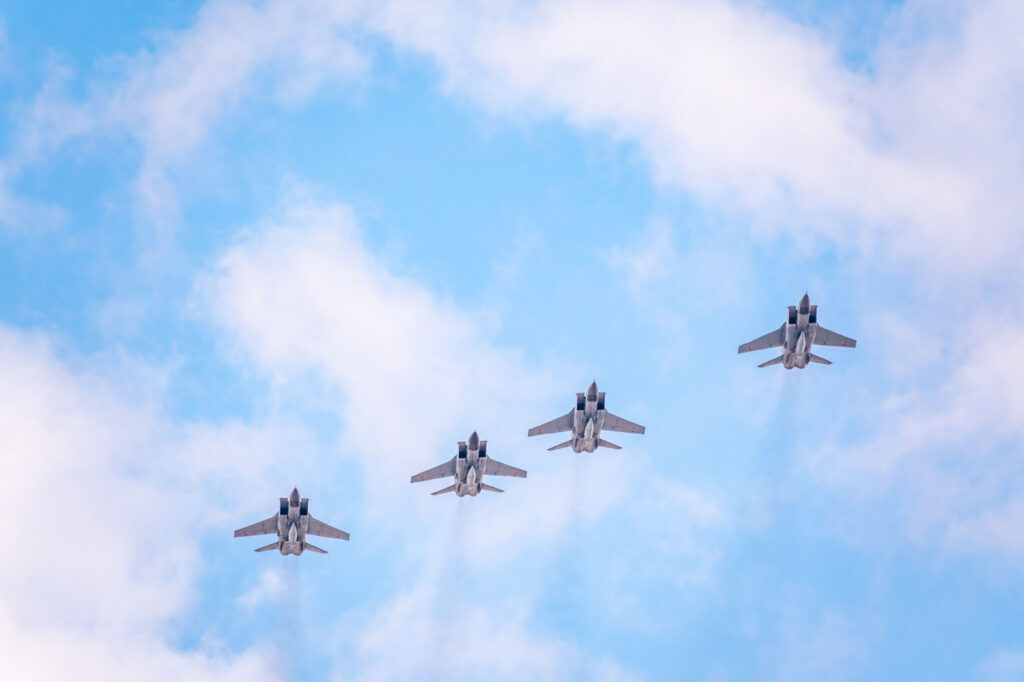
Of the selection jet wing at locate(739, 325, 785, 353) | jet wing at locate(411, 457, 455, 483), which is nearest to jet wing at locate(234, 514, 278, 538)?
jet wing at locate(411, 457, 455, 483)

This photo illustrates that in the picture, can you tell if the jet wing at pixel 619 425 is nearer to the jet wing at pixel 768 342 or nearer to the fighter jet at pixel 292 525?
the jet wing at pixel 768 342

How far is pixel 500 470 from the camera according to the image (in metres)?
140

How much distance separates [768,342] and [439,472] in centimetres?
3621

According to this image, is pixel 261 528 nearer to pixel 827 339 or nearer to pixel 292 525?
pixel 292 525

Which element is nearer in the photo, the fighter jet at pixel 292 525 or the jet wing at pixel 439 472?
the fighter jet at pixel 292 525

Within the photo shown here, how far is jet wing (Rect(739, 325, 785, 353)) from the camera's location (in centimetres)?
13599

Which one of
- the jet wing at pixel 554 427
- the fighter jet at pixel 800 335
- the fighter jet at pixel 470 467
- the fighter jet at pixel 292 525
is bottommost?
the fighter jet at pixel 292 525

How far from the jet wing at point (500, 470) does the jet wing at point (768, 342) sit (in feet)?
86.4

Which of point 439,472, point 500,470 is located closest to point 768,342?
point 500,470

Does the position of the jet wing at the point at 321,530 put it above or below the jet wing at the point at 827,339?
below

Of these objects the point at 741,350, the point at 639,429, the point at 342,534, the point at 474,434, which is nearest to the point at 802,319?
the point at 741,350

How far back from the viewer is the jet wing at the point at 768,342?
13599cm

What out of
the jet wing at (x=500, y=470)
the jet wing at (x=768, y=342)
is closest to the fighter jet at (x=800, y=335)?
the jet wing at (x=768, y=342)

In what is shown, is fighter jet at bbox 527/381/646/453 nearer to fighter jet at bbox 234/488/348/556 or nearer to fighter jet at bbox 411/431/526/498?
fighter jet at bbox 411/431/526/498
